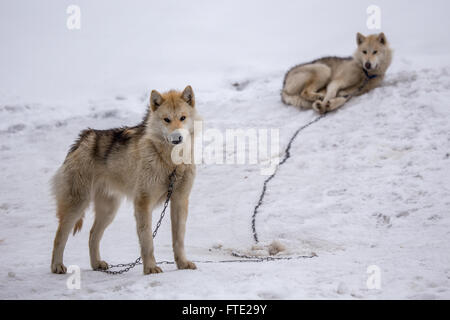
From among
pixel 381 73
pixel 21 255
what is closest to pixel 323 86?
pixel 381 73

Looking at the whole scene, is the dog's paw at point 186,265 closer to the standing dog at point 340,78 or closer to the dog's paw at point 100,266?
the dog's paw at point 100,266

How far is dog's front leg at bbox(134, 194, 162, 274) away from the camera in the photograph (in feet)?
13.6

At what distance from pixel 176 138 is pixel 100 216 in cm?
184

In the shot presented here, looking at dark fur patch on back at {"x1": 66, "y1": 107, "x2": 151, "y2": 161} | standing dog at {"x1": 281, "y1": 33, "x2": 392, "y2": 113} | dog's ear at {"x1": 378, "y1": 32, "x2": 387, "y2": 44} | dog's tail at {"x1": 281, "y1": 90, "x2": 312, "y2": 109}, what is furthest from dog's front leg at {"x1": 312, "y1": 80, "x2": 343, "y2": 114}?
dark fur patch on back at {"x1": 66, "y1": 107, "x2": 151, "y2": 161}

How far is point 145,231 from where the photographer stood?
4.20 m

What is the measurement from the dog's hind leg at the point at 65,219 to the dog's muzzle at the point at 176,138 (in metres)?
1.56

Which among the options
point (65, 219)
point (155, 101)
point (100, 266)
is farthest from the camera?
point (100, 266)

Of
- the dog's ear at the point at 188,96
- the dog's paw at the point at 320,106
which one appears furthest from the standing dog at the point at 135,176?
the dog's paw at the point at 320,106

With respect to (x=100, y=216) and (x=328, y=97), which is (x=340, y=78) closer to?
(x=328, y=97)

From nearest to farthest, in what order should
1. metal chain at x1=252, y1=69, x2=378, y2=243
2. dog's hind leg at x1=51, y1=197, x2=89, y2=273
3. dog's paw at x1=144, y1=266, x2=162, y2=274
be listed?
dog's paw at x1=144, y1=266, x2=162, y2=274, dog's hind leg at x1=51, y1=197, x2=89, y2=273, metal chain at x1=252, y1=69, x2=378, y2=243

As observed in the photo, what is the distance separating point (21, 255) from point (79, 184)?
4.99 feet

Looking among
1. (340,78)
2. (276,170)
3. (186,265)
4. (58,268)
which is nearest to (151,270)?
(186,265)

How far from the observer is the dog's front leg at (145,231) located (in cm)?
413

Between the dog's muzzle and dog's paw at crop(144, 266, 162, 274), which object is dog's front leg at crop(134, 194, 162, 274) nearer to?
dog's paw at crop(144, 266, 162, 274)
